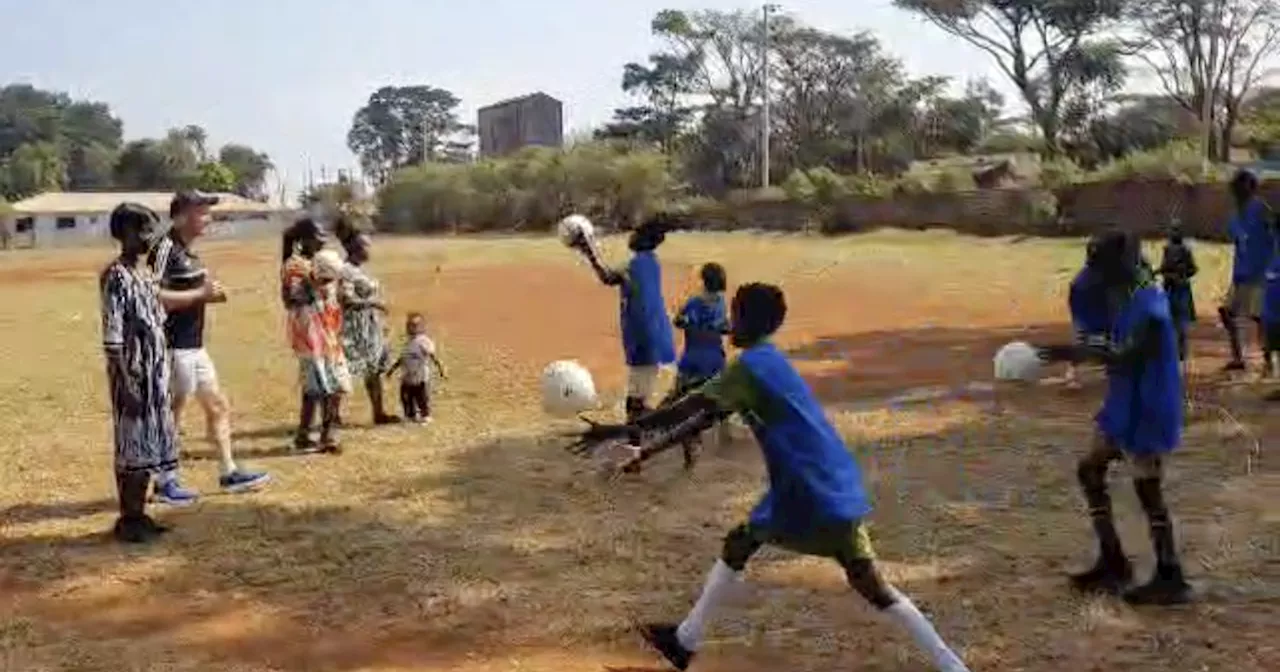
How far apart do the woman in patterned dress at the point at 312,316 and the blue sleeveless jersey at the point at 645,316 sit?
2.07 m

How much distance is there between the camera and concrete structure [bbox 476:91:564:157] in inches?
3260

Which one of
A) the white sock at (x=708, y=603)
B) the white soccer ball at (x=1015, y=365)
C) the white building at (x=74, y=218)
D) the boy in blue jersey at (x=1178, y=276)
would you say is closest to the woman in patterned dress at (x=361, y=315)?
the white soccer ball at (x=1015, y=365)

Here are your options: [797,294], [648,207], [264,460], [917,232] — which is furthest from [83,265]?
[264,460]

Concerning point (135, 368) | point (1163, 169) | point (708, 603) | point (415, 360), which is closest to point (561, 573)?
point (708, 603)

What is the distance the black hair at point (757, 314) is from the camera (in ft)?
16.1

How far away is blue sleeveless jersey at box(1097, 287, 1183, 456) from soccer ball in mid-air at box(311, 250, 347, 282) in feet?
18.0

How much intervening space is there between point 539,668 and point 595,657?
0.24m

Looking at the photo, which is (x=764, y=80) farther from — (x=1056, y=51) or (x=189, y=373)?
(x=189, y=373)

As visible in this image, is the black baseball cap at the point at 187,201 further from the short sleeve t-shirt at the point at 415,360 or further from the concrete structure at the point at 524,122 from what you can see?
the concrete structure at the point at 524,122

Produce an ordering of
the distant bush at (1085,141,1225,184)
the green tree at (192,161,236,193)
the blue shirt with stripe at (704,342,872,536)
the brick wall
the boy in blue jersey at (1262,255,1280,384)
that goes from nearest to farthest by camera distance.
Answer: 1. the blue shirt with stripe at (704,342,872,536)
2. the boy in blue jersey at (1262,255,1280,384)
3. the brick wall
4. the distant bush at (1085,141,1225,184)
5. the green tree at (192,161,236,193)

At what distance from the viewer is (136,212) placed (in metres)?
7.27

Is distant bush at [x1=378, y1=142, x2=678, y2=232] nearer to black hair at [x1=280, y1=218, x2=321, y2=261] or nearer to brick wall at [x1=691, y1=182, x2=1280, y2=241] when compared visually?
brick wall at [x1=691, y1=182, x2=1280, y2=241]

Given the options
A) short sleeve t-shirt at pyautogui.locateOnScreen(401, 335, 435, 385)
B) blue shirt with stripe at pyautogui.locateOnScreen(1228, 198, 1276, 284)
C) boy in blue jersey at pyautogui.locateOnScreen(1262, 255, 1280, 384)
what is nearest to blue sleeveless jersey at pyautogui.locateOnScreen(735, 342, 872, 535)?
short sleeve t-shirt at pyautogui.locateOnScreen(401, 335, 435, 385)

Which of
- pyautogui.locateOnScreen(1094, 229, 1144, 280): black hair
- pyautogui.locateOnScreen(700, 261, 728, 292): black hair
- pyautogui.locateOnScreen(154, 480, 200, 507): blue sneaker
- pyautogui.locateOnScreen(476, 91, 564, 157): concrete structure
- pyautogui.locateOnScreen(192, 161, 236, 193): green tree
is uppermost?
pyautogui.locateOnScreen(476, 91, 564, 157): concrete structure
